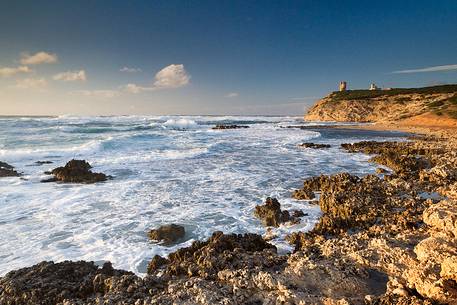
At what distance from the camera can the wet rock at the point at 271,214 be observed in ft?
29.7

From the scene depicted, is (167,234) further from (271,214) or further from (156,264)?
(271,214)

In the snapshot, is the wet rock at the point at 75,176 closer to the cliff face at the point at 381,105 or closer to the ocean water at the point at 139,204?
the ocean water at the point at 139,204

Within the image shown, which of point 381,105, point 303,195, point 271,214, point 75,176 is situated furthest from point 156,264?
point 381,105

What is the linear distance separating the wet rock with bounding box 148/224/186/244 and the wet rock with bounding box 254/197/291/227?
2.31 meters

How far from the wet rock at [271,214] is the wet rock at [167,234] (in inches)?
91.0

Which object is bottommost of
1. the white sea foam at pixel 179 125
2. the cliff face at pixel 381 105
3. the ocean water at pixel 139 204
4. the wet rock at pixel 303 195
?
the ocean water at pixel 139 204

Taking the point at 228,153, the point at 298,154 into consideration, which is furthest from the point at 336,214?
the point at 228,153

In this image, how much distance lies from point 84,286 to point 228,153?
64.8ft

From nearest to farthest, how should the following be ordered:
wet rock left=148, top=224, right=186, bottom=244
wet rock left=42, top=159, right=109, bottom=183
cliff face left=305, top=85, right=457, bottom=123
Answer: wet rock left=148, top=224, right=186, bottom=244 < wet rock left=42, top=159, right=109, bottom=183 < cliff face left=305, top=85, right=457, bottom=123

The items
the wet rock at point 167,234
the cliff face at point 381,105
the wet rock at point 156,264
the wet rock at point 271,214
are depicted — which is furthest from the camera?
the cliff face at point 381,105

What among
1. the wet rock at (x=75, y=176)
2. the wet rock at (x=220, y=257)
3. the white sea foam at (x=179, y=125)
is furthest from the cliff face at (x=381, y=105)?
the wet rock at (x=220, y=257)

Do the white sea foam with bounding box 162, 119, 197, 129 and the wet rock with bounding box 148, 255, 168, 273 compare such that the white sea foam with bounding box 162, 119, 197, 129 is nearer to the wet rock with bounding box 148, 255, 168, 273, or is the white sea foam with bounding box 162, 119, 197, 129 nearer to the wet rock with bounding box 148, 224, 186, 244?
the wet rock with bounding box 148, 224, 186, 244

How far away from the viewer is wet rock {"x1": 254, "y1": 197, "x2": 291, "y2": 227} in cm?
905

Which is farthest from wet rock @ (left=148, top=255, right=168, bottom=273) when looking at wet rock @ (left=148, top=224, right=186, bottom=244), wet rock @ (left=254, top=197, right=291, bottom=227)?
wet rock @ (left=254, top=197, right=291, bottom=227)
